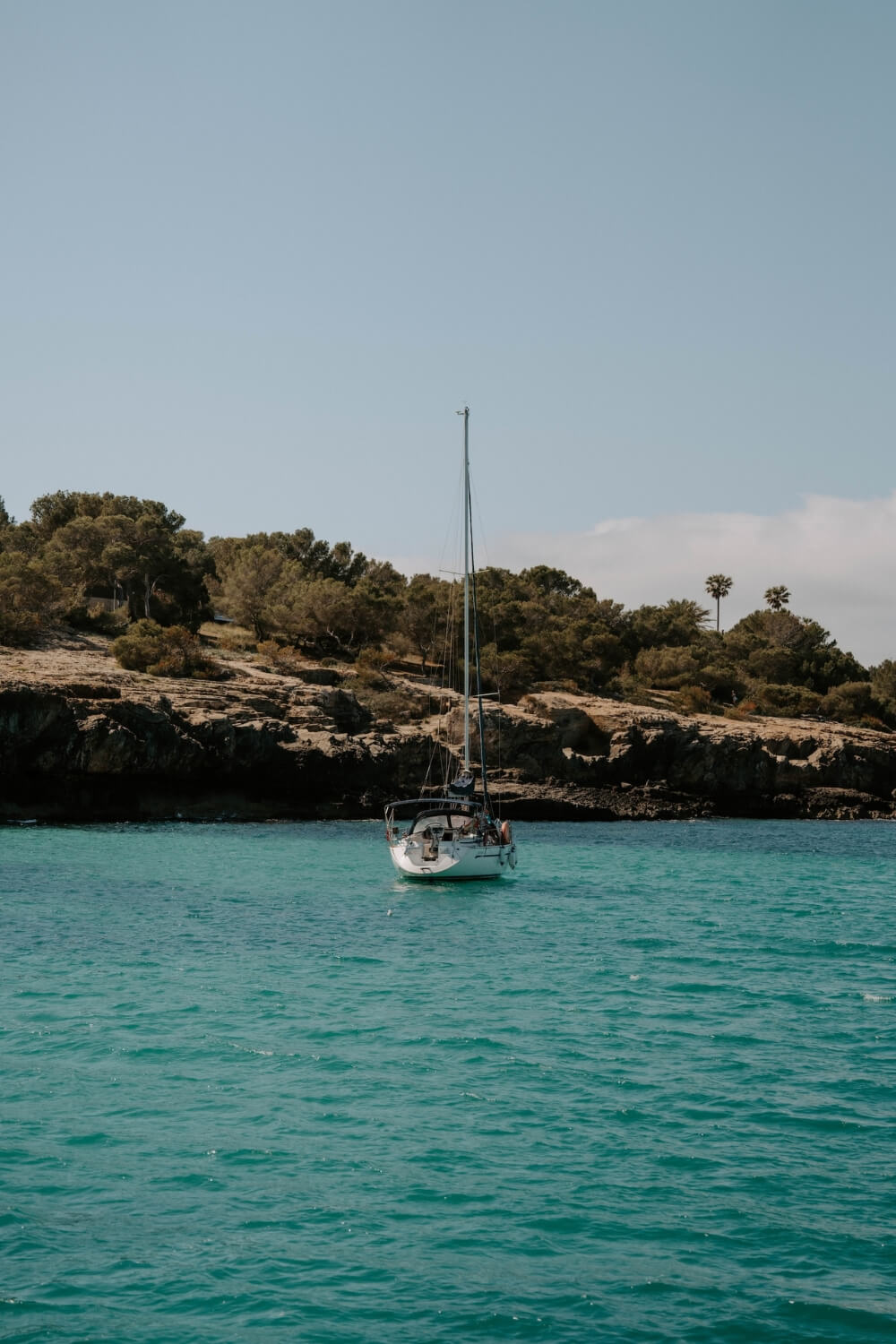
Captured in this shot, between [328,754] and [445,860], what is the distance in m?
23.4

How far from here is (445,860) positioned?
39656 mm

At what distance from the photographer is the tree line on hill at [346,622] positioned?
7738 cm

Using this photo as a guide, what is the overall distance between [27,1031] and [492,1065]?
7503mm

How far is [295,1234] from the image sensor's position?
11.7 metres

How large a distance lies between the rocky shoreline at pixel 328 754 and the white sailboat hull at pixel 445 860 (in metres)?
22.1

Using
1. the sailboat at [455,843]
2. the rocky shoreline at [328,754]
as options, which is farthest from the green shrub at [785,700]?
the sailboat at [455,843]

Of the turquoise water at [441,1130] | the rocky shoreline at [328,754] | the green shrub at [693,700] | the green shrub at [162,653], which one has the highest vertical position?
the green shrub at [162,653]

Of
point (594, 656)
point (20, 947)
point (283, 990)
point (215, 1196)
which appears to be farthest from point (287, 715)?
point (215, 1196)

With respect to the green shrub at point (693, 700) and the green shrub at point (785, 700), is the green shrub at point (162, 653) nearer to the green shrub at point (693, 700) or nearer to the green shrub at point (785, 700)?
the green shrub at point (693, 700)

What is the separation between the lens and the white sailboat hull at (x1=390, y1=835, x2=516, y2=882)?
130 feet

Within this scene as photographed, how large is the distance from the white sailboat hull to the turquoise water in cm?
849

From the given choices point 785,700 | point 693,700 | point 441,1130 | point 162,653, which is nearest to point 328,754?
point 162,653

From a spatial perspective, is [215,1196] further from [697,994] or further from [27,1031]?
[697,994]

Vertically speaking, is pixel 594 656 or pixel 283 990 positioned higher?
pixel 594 656
